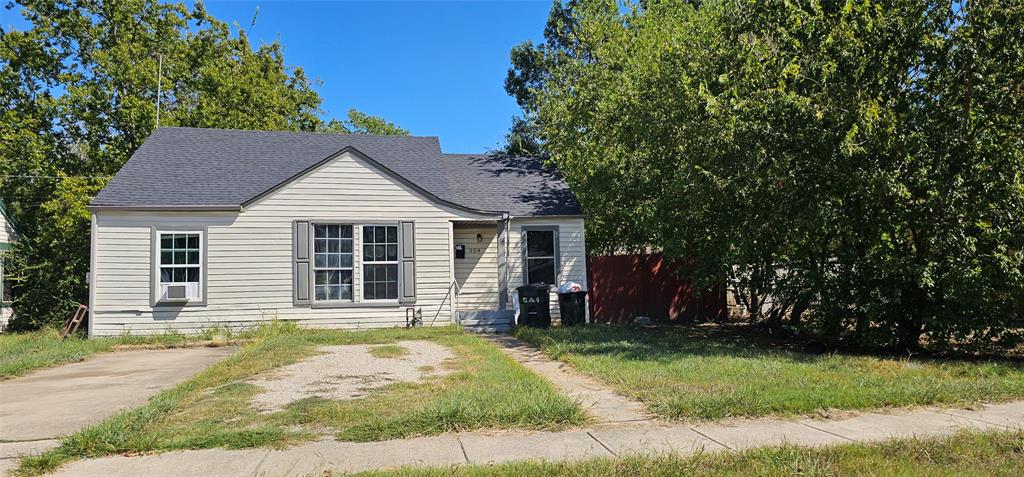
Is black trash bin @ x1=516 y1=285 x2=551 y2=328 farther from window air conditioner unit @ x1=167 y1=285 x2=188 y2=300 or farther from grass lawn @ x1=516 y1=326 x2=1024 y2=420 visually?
window air conditioner unit @ x1=167 y1=285 x2=188 y2=300

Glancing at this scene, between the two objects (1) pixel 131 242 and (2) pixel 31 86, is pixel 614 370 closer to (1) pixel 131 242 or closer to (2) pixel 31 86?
(1) pixel 131 242

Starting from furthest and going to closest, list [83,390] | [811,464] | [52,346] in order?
[52,346]
[83,390]
[811,464]

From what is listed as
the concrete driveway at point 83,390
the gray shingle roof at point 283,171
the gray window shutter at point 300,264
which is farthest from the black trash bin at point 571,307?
the concrete driveway at point 83,390

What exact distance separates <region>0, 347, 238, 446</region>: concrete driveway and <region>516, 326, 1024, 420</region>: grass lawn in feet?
17.1

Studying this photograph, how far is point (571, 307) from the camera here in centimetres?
1442

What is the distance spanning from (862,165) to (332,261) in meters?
10.4

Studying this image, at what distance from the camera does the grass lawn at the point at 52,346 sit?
9.23 metres

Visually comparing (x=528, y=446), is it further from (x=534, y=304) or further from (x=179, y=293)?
(x=179, y=293)

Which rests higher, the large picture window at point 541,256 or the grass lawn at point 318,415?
the large picture window at point 541,256

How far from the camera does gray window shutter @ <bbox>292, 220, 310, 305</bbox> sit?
45.1 feet

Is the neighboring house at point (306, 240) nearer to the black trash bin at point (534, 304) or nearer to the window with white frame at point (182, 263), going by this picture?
the window with white frame at point (182, 263)

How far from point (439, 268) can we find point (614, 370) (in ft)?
24.1

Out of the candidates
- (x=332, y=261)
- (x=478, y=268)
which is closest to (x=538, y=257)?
(x=478, y=268)

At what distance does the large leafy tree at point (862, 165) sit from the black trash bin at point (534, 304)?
322 centimetres
